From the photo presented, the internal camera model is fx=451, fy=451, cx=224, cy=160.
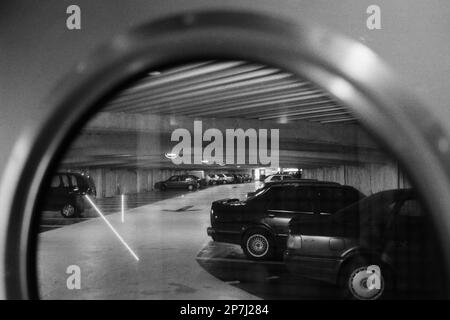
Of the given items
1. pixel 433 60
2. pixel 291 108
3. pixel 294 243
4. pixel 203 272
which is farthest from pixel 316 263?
pixel 291 108

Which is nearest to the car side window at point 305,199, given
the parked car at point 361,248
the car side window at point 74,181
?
the parked car at point 361,248

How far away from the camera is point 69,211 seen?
6871mm

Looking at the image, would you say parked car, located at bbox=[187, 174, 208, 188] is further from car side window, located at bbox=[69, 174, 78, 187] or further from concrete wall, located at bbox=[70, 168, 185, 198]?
car side window, located at bbox=[69, 174, 78, 187]

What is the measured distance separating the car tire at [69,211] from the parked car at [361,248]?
4.83 meters

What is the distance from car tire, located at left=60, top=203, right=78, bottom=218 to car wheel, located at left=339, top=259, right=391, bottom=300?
5.13 m

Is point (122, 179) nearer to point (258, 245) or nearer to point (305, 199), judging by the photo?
point (258, 245)

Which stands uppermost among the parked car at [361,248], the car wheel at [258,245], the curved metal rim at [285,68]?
the curved metal rim at [285,68]

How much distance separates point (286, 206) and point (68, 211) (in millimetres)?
4193

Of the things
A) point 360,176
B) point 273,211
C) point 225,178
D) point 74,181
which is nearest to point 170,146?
point 74,181

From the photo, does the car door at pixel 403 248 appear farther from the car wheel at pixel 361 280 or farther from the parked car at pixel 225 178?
the parked car at pixel 225 178

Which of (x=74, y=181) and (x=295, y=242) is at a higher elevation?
(x=74, y=181)

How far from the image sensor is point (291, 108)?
3828 millimetres

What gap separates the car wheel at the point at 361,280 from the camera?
8.33 feet

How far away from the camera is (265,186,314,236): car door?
12.5 feet
